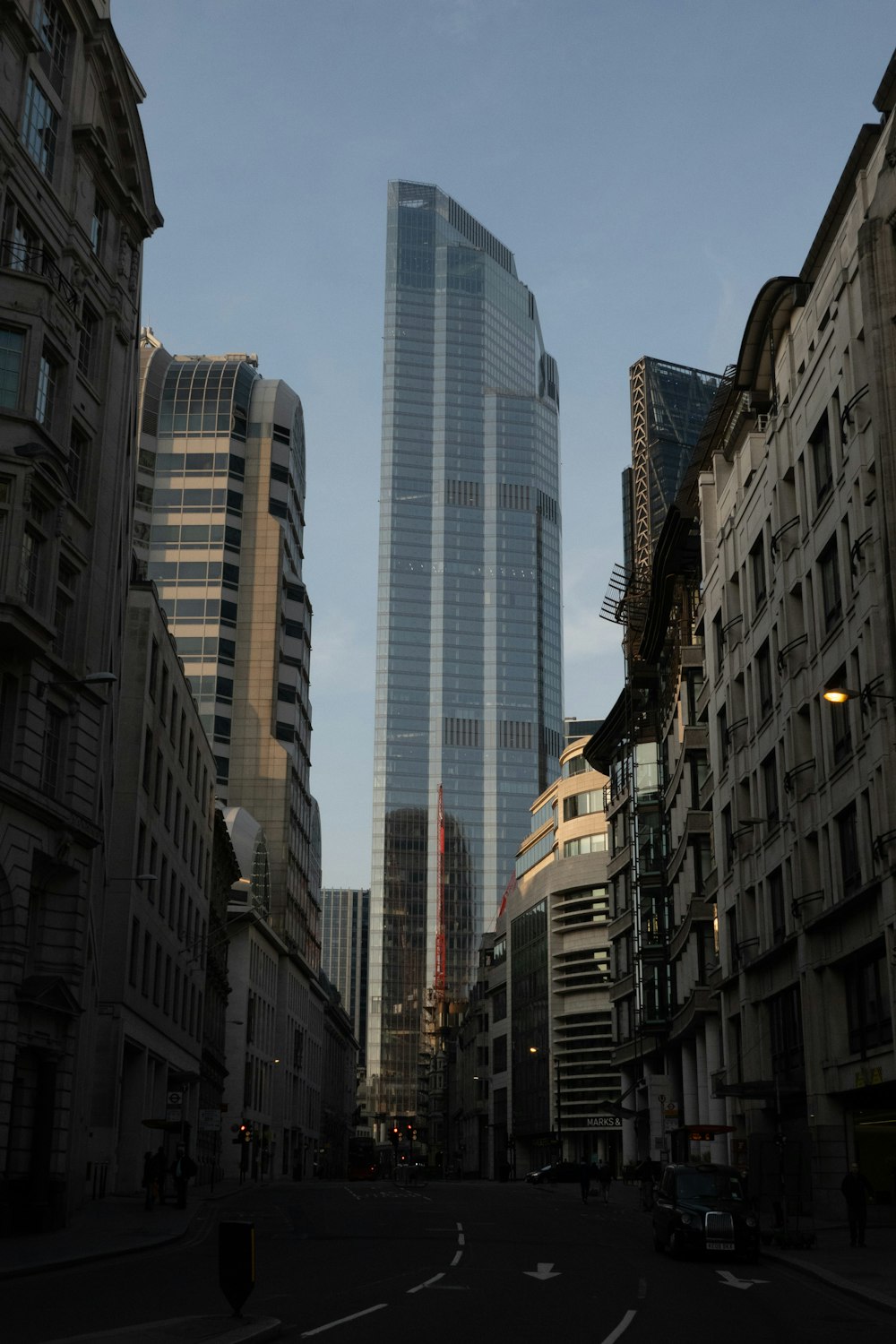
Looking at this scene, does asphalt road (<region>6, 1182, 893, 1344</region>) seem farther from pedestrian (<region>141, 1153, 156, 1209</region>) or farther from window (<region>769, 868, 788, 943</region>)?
window (<region>769, 868, 788, 943</region>)

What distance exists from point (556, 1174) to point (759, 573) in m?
52.6

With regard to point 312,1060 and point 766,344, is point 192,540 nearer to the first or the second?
point 312,1060

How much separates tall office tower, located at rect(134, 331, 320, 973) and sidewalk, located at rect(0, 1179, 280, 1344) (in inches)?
2932

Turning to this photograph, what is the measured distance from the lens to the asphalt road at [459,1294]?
53.5 feet

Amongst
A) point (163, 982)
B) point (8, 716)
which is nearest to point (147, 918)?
point (163, 982)

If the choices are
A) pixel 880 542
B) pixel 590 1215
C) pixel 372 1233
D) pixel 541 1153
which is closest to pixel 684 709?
pixel 590 1215

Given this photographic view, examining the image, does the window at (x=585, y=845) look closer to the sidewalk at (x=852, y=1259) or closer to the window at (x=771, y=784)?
the window at (x=771, y=784)

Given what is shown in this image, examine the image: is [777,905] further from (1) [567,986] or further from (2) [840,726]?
(1) [567,986]

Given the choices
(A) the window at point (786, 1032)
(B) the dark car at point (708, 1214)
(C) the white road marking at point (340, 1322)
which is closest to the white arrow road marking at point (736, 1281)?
(B) the dark car at point (708, 1214)

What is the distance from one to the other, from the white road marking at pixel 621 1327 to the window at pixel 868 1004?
19791mm

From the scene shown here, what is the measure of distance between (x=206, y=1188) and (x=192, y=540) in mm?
79336

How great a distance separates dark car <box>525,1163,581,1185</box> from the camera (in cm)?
9119

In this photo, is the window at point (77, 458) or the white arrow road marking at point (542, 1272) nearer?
the white arrow road marking at point (542, 1272)

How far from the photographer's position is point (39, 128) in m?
37.2
